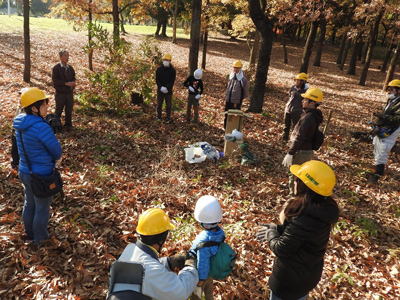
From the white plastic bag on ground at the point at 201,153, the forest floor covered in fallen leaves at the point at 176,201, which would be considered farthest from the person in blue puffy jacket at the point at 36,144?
the white plastic bag on ground at the point at 201,153

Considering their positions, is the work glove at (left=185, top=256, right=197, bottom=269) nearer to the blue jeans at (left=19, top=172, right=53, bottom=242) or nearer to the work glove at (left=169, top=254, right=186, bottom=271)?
the work glove at (left=169, top=254, right=186, bottom=271)

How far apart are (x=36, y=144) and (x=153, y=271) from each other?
2661 millimetres

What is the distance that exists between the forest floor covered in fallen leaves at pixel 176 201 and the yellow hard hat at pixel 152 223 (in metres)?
1.92

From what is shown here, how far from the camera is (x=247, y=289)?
3914 mm

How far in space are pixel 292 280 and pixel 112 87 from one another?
9101 millimetres

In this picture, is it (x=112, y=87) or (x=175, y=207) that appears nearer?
(x=175, y=207)

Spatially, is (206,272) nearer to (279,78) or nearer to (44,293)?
(44,293)

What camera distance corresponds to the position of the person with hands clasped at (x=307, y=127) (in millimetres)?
5043

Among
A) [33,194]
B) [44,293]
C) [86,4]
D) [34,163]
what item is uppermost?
[86,4]

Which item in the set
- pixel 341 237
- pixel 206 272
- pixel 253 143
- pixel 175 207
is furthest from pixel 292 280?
pixel 253 143

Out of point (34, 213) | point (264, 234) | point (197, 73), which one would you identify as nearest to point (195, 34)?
point (197, 73)

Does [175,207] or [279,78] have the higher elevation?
[279,78]

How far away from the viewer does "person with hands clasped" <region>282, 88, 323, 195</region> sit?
5043 mm

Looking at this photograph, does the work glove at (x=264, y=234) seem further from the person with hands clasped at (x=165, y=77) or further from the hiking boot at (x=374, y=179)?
the person with hands clasped at (x=165, y=77)
